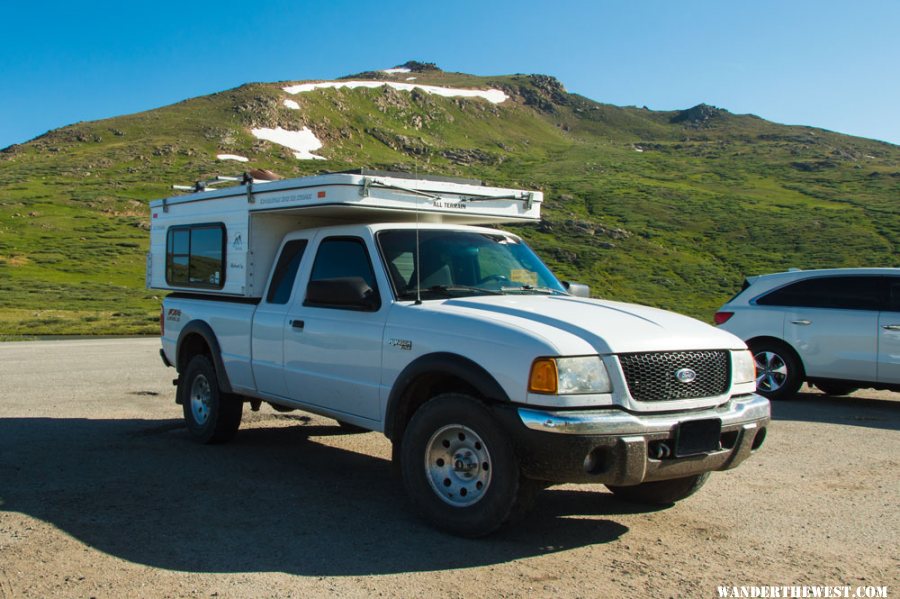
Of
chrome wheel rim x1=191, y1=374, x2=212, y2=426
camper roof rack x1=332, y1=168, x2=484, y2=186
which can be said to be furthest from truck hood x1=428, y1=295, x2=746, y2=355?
chrome wheel rim x1=191, y1=374, x2=212, y2=426

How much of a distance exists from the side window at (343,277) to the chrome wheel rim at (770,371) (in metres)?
6.70

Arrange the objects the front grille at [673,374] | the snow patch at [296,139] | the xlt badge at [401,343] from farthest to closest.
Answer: the snow patch at [296,139]
the xlt badge at [401,343]
the front grille at [673,374]

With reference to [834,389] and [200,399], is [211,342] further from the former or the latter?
[834,389]

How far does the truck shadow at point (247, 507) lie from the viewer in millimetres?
4820

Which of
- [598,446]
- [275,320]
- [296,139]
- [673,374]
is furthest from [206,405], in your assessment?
[296,139]

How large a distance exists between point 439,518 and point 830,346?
24.0 ft

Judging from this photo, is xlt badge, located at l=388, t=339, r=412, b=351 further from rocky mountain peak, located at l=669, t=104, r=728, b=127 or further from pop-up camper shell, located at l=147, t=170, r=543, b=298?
rocky mountain peak, located at l=669, t=104, r=728, b=127

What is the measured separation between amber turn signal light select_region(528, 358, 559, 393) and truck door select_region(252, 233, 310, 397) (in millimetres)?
2681

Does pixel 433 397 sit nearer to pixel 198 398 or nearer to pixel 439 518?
pixel 439 518

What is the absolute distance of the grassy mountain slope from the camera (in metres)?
50.8

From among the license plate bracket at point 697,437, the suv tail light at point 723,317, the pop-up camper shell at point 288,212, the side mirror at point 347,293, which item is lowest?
the license plate bracket at point 697,437

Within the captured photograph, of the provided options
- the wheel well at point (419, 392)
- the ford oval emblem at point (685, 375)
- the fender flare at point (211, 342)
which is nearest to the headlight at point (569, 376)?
the ford oval emblem at point (685, 375)

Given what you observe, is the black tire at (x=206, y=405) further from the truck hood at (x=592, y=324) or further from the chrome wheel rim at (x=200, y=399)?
the truck hood at (x=592, y=324)

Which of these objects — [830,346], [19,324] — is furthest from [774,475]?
[19,324]
